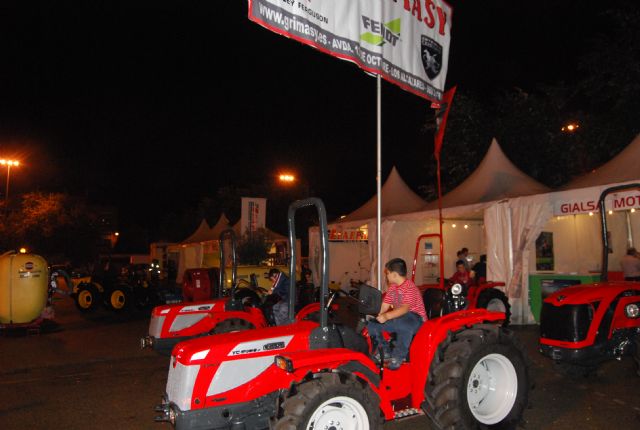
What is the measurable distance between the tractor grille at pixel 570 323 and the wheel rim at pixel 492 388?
171cm

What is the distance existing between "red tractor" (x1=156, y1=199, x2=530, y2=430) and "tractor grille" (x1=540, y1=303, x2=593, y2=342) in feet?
5.54

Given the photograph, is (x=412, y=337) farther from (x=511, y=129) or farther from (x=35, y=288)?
(x=511, y=129)

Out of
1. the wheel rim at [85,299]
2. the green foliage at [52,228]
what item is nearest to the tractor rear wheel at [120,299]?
the wheel rim at [85,299]

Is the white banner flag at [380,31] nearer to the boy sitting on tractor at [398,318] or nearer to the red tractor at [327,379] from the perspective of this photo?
the red tractor at [327,379]

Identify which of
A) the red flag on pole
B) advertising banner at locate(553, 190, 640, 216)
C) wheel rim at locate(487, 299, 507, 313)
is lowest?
wheel rim at locate(487, 299, 507, 313)

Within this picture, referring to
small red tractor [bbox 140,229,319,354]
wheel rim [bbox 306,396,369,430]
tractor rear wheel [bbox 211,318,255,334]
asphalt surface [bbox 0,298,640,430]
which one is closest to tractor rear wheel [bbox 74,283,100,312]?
asphalt surface [bbox 0,298,640,430]

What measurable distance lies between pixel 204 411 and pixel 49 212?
30486mm

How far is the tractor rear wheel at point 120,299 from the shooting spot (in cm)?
1423

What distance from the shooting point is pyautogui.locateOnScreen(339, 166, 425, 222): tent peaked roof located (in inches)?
585

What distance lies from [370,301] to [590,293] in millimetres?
3647

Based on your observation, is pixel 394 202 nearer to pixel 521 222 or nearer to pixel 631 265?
pixel 521 222

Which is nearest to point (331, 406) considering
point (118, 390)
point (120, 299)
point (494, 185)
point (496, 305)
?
point (118, 390)

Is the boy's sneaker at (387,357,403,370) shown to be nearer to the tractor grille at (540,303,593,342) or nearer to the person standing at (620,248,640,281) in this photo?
the tractor grille at (540,303,593,342)

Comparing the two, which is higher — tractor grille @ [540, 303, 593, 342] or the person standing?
the person standing
